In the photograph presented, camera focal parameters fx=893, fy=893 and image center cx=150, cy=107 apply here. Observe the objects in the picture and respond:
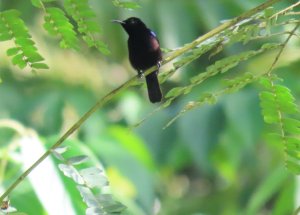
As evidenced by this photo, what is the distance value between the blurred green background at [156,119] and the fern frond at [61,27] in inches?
24.6

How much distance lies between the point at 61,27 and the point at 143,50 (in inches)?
21.6

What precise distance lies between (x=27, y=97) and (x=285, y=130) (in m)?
2.39

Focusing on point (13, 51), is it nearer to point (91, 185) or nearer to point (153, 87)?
point (91, 185)

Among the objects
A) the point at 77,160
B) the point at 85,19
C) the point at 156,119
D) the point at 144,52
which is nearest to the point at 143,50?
the point at 144,52

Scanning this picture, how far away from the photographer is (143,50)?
205cm

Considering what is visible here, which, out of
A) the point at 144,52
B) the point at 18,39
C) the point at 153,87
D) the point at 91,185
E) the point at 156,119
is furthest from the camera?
the point at 156,119

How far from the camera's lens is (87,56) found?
430cm

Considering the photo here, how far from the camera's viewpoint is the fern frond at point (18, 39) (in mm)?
1479

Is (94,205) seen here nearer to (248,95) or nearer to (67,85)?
(248,95)

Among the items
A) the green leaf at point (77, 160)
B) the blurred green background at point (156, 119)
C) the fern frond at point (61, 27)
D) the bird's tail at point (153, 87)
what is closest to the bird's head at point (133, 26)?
the bird's tail at point (153, 87)

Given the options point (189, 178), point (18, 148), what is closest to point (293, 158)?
point (18, 148)

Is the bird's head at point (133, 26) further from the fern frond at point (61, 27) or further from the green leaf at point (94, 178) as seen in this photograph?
the green leaf at point (94, 178)

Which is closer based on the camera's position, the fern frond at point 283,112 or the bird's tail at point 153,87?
the fern frond at point 283,112

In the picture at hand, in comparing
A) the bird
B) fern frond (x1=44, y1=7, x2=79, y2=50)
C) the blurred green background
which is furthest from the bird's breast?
fern frond (x1=44, y1=7, x2=79, y2=50)
